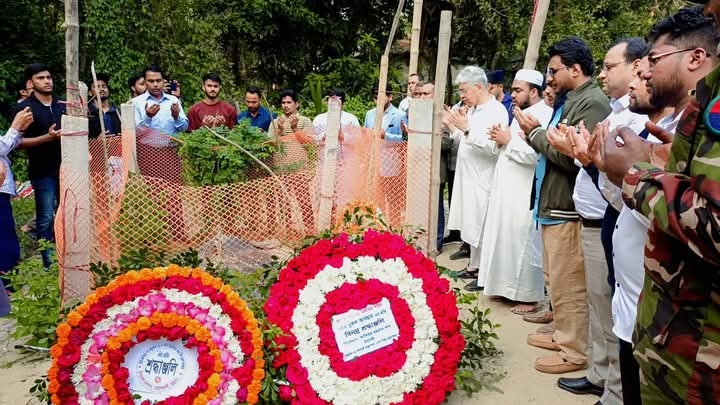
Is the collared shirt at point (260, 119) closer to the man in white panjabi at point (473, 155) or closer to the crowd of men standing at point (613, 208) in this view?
the crowd of men standing at point (613, 208)

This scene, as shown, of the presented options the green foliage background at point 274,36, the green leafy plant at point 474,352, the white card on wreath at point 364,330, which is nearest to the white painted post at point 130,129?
the white card on wreath at point 364,330

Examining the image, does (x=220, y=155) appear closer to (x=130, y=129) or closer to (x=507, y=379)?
(x=130, y=129)

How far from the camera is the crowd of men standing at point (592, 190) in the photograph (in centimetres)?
139

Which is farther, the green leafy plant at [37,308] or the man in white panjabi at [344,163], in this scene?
Result: the man in white panjabi at [344,163]

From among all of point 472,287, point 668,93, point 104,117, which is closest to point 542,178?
point 668,93

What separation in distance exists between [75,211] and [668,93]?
3.13m

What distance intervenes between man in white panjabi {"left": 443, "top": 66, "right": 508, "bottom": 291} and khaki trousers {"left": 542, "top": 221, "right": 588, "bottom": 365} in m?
1.25

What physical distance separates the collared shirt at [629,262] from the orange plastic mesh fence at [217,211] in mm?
1706

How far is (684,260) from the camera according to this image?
1.43 metres

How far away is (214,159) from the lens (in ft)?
17.1

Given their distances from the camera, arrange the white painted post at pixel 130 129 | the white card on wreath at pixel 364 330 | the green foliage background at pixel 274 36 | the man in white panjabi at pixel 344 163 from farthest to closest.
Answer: the green foliage background at pixel 274 36, the white painted post at pixel 130 129, the man in white panjabi at pixel 344 163, the white card on wreath at pixel 364 330

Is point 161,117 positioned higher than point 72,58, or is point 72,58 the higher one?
point 72,58

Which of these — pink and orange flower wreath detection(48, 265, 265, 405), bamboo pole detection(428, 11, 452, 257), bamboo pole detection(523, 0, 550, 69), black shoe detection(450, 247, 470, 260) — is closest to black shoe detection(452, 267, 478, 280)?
black shoe detection(450, 247, 470, 260)

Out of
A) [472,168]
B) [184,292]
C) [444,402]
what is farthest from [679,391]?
[472,168]
